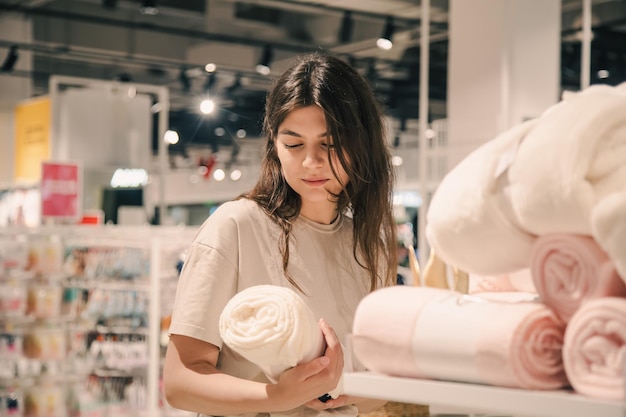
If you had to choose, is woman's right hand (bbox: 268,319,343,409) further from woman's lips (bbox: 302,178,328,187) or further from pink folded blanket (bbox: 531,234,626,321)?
pink folded blanket (bbox: 531,234,626,321)

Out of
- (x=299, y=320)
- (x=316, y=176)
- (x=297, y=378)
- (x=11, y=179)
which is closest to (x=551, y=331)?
(x=299, y=320)

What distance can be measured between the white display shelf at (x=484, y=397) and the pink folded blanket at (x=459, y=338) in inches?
0.5

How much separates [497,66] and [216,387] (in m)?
5.47

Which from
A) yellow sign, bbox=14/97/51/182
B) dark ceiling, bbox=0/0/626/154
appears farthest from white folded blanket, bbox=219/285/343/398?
dark ceiling, bbox=0/0/626/154

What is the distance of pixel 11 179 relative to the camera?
1367 cm

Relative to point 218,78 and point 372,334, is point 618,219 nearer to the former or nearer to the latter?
point 372,334

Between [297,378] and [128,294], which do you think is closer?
[297,378]

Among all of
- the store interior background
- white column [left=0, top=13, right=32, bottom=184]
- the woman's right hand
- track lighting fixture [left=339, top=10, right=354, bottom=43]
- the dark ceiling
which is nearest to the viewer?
the woman's right hand

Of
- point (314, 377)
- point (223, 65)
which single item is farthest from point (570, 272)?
point (223, 65)

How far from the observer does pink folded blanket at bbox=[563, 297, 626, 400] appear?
785 millimetres

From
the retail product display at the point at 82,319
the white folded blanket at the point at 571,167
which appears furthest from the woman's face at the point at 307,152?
the retail product display at the point at 82,319

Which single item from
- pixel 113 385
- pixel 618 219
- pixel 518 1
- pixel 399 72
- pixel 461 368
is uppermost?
pixel 399 72

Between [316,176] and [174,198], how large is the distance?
22.9m

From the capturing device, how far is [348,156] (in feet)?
5.43
